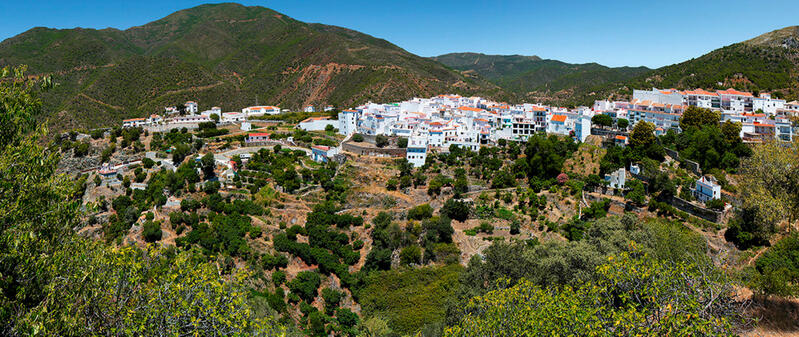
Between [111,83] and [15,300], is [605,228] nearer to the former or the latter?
[15,300]

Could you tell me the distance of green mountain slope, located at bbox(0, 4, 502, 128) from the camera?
7844 cm

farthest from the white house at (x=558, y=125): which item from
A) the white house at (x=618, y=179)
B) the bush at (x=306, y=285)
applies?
the bush at (x=306, y=285)

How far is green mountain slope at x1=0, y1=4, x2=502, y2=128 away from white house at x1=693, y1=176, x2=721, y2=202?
5112 cm

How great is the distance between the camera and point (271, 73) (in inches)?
4331

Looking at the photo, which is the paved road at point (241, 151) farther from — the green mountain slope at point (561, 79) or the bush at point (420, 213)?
the green mountain slope at point (561, 79)

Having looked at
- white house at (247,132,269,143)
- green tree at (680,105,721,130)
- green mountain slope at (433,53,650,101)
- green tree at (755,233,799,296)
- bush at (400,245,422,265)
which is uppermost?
green mountain slope at (433,53,650,101)

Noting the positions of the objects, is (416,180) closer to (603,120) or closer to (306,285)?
(306,285)

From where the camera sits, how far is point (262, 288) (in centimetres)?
2683

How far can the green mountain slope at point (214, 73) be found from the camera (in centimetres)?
7844

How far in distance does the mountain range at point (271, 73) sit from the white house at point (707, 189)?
1366 inches

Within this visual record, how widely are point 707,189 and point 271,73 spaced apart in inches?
3931

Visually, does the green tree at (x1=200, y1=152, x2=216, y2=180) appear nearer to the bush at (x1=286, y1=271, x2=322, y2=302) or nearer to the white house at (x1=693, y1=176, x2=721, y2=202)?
the bush at (x1=286, y1=271, x2=322, y2=302)

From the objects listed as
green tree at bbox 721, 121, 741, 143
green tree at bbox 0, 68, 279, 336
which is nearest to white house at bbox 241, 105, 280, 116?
green tree at bbox 721, 121, 741, 143

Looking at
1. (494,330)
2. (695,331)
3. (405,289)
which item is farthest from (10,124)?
(405,289)
